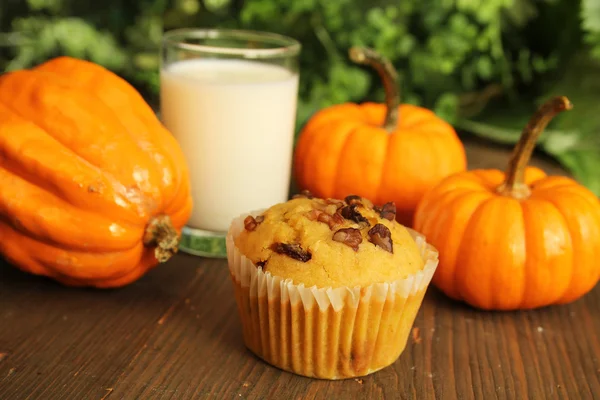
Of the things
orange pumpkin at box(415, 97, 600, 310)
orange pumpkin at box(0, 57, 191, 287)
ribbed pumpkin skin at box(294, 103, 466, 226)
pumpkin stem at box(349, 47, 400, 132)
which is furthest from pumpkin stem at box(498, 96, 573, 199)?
orange pumpkin at box(0, 57, 191, 287)

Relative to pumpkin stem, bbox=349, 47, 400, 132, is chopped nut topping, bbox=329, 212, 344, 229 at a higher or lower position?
lower

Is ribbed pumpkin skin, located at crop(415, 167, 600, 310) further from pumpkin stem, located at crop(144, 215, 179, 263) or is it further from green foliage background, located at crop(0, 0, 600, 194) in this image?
green foliage background, located at crop(0, 0, 600, 194)

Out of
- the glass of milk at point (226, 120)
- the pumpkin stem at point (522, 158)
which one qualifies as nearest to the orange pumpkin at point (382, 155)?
the glass of milk at point (226, 120)

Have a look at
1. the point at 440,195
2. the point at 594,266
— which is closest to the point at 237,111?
the point at 440,195

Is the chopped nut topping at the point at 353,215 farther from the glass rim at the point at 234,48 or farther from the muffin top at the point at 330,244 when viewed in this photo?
the glass rim at the point at 234,48

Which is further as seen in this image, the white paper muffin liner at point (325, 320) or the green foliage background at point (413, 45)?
the green foliage background at point (413, 45)
